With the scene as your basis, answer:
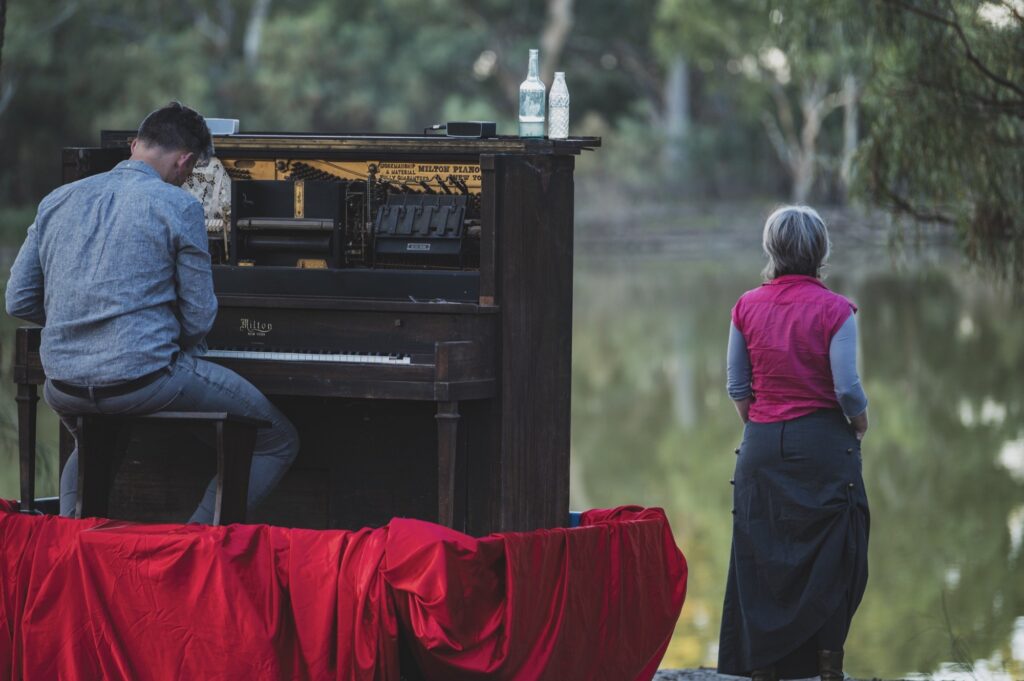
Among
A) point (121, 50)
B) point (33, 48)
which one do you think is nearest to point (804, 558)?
point (33, 48)

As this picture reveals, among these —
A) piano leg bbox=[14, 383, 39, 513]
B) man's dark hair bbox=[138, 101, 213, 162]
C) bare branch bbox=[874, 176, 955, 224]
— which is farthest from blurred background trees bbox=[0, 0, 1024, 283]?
man's dark hair bbox=[138, 101, 213, 162]

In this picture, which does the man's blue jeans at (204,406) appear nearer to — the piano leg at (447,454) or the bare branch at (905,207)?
the piano leg at (447,454)

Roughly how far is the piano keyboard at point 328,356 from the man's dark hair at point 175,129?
0.59 m

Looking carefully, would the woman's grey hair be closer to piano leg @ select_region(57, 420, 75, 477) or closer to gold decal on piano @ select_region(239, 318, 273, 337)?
gold decal on piano @ select_region(239, 318, 273, 337)

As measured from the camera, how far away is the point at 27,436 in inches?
186

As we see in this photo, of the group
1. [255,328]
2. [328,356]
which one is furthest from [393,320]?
[255,328]

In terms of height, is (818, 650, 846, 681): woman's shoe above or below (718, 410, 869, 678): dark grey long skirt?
below

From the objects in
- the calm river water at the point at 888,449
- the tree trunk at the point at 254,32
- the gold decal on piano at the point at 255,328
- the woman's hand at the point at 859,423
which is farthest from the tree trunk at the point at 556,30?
the woman's hand at the point at 859,423

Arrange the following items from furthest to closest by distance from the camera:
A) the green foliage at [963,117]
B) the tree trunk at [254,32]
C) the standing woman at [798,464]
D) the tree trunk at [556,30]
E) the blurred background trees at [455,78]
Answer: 1. the tree trunk at [556,30]
2. the tree trunk at [254,32]
3. the blurred background trees at [455,78]
4. the green foliage at [963,117]
5. the standing woman at [798,464]

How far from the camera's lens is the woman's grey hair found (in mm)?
4574

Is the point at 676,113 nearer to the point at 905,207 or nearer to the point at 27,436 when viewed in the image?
the point at 905,207

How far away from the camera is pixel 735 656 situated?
475cm

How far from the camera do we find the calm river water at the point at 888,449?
8.30 meters

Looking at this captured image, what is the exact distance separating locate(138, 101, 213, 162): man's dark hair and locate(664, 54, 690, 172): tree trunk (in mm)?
32572
